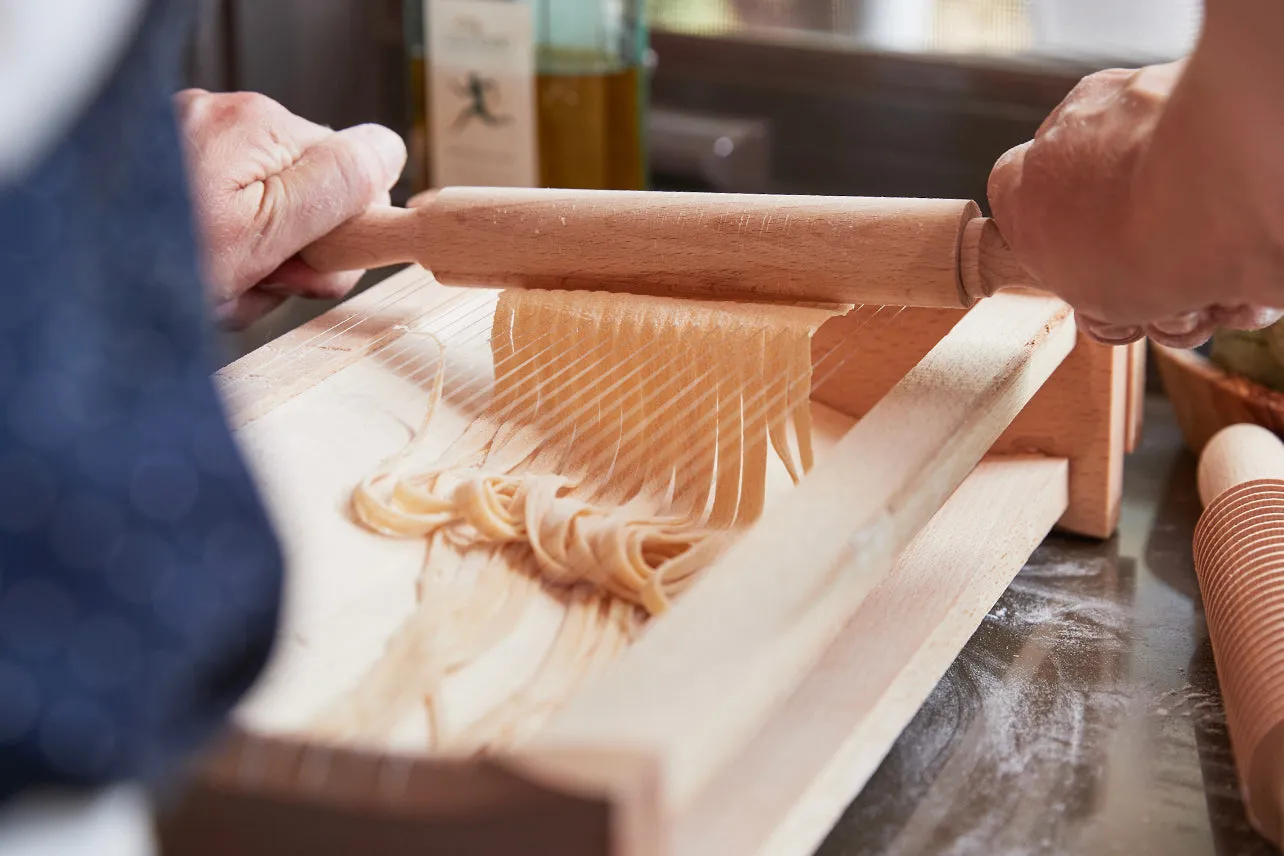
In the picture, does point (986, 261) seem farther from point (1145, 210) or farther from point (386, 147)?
point (386, 147)

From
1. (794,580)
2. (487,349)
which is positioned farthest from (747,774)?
(487,349)

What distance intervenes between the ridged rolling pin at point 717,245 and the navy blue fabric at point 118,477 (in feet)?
1.29

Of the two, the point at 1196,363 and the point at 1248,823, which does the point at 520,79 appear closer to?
the point at 1196,363

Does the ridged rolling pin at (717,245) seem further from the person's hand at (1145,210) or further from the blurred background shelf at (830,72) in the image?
the blurred background shelf at (830,72)

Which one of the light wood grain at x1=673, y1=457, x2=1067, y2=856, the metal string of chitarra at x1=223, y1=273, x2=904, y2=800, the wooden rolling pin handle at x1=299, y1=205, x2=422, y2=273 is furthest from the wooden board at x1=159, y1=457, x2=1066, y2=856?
the wooden rolling pin handle at x1=299, y1=205, x2=422, y2=273

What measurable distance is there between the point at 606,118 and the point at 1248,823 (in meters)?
0.85

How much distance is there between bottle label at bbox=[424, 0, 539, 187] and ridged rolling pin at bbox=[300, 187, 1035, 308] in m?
0.47

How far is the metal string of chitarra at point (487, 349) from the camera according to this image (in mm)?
669

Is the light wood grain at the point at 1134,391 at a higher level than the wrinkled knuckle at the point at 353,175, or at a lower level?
lower

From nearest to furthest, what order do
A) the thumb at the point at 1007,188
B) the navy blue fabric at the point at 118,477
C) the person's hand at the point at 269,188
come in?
the navy blue fabric at the point at 118,477
the thumb at the point at 1007,188
the person's hand at the point at 269,188

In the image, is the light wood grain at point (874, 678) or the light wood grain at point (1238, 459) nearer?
the light wood grain at point (874, 678)

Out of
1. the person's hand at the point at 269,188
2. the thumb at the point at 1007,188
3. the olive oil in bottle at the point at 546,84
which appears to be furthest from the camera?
the olive oil in bottle at the point at 546,84

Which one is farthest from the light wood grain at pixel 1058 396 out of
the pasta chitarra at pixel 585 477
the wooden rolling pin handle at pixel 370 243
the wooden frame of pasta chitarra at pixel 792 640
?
the wooden rolling pin handle at pixel 370 243

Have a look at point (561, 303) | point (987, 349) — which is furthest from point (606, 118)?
point (987, 349)
